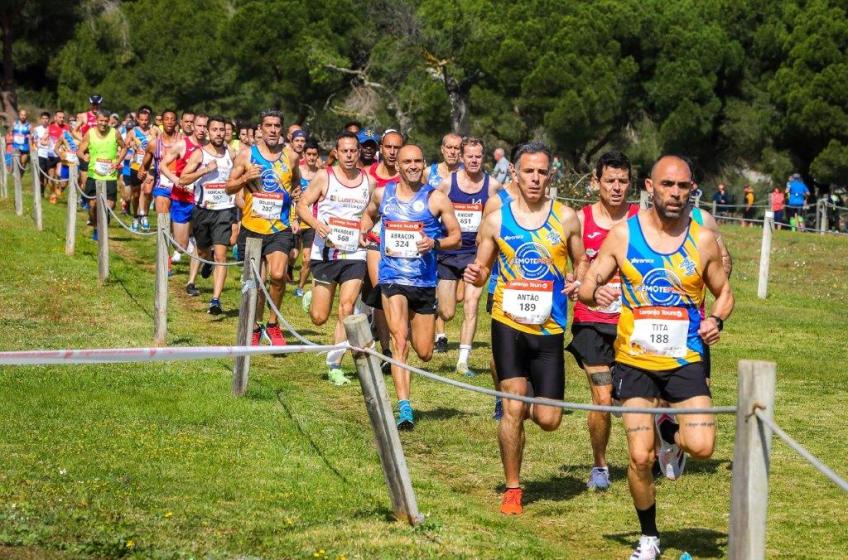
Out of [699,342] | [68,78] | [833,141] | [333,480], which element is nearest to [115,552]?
[333,480]

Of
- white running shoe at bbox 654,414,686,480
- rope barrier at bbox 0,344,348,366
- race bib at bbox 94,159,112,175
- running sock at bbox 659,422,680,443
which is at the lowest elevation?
white running shoe at bbox 654,414,686,480

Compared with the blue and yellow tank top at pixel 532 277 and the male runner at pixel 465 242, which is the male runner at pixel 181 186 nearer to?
the male runner at pixel 465 242

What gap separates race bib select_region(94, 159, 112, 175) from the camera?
899 inches

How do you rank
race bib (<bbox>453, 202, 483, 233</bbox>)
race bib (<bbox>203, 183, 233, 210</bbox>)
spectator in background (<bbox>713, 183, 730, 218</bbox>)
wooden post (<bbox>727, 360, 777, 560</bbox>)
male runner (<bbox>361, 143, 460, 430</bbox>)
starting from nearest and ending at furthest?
wooden post (<bbox>727, 360, 777, 560</bbox>), male runner (<bbox>361, 143, 460, 430</bbox>), race bib (<bbox>453, 202, 483, 233</bbox>), race bib (<bbox>203, 183, 233, 210</bbox>), spectator in background (<bbox>713, 183, 730, 218</bbox>)

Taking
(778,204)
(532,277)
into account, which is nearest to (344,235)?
(532,277)

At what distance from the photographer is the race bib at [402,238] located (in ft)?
36.3

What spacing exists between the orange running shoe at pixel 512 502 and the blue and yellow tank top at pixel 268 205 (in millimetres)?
6478

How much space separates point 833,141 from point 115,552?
3845 centimetres

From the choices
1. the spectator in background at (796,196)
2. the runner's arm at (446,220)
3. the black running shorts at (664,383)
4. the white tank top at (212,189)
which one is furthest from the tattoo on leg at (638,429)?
the spectator in background at (796,196)

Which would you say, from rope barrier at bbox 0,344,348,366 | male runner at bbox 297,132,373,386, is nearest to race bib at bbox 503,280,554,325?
rope barrier at bbox 0,344,348,366

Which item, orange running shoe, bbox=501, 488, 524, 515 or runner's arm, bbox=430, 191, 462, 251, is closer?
orange running shoe, bbox=501, 488, 524, 515

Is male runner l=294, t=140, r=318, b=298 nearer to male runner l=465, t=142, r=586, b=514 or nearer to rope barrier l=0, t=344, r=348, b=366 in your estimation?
male runner l=465, t=142, r=586, b=514

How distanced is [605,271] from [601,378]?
1.80 metres

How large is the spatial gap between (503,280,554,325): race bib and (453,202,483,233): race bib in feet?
18.2
